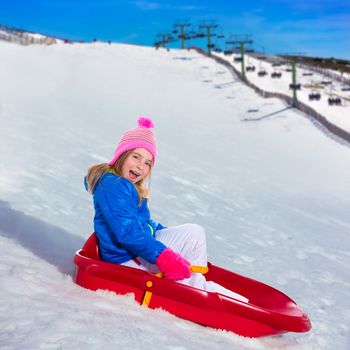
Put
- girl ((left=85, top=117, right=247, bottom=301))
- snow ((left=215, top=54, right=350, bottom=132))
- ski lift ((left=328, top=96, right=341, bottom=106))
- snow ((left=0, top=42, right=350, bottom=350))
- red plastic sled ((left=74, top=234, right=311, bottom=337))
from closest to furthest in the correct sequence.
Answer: snow ((left=0, top=42, right=350, bottom=350)) → red plastic sled ((left=74, top=234, right=311, bottom=337)) → girl ((left=85, top=117, right=247, bottom=301)) → snow ((left=215, top=54, right=350, bottom=132)) → ski lift ((left=328, top=96, right=341, bottom=106))

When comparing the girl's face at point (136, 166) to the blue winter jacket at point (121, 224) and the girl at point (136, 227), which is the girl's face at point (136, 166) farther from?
the blue winter jacket at point (121, 224)

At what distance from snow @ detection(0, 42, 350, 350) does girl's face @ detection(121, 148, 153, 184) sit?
→ 758 mm

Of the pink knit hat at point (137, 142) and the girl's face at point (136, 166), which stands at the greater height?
the pink knit hat at point (137, 142)

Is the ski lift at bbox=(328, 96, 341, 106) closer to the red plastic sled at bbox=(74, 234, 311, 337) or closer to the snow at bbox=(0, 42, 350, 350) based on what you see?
the snow at bbox=(0, 42, 350, 350)

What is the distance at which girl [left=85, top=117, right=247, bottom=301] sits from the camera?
3225 mm

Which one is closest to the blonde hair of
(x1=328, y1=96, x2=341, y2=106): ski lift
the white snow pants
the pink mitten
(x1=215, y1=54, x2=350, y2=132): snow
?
the white snow pants

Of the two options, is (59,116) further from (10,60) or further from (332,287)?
(10,60)

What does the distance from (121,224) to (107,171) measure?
39cm

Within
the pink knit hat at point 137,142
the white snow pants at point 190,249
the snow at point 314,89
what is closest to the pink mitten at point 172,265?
the white snow pants at point 190,249

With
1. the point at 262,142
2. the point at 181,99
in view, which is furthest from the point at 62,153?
the point at 181,99

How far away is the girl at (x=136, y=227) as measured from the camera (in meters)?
3.22

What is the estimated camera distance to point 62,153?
10.3 metres

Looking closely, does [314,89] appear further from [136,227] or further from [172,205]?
[136,227]

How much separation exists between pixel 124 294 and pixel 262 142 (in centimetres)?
1733
